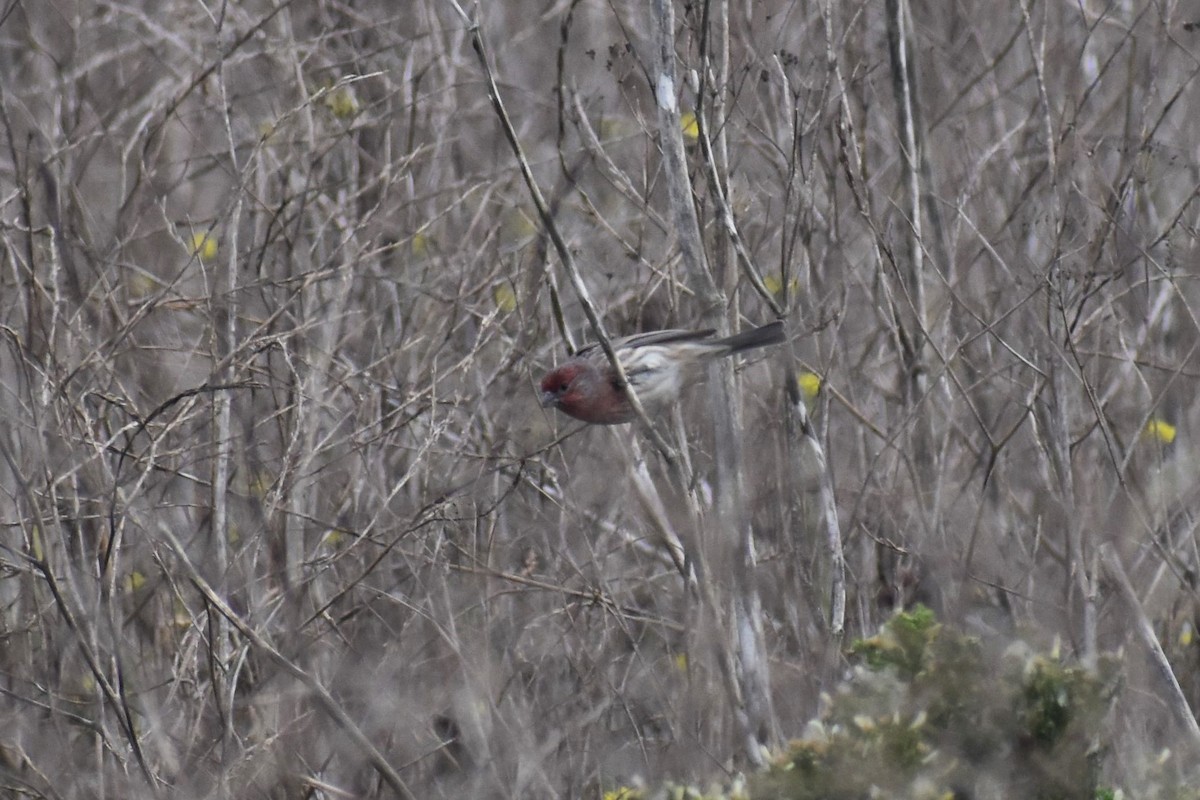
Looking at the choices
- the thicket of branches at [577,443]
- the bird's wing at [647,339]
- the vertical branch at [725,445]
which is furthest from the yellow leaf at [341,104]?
the vertical branch at [725,445]

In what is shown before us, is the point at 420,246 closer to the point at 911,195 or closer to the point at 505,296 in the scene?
the point at 505,296

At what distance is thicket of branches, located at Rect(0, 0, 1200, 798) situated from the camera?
5125mm

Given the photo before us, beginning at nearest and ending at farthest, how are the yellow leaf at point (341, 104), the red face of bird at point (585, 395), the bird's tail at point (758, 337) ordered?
the bird's tail at point (758, 337), the red face of bird at point (585, 395), the yellow leaf at point (341, 104)

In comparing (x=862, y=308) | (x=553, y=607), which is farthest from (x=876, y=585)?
(x=862, y=308)

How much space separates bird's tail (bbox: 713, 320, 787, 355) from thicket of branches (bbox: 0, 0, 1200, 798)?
0.18 metres

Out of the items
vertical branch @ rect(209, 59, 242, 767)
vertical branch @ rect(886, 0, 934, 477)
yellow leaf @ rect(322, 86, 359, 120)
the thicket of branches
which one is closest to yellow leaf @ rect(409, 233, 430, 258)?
the thicket of branches

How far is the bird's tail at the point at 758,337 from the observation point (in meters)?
6.11

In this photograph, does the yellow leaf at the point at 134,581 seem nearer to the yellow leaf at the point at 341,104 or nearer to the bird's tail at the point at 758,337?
the yellow leaf at the point at 341,104

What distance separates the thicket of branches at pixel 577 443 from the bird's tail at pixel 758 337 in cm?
18

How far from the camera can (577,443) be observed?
7.18m

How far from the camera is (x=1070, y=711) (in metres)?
3.44

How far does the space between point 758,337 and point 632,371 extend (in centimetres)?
72

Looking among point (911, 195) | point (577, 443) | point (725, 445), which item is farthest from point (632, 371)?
point (725, 445)

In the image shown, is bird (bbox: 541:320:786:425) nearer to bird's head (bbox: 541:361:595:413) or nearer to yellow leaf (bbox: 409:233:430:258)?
bird's head (bbox: 541:361:595:413)
